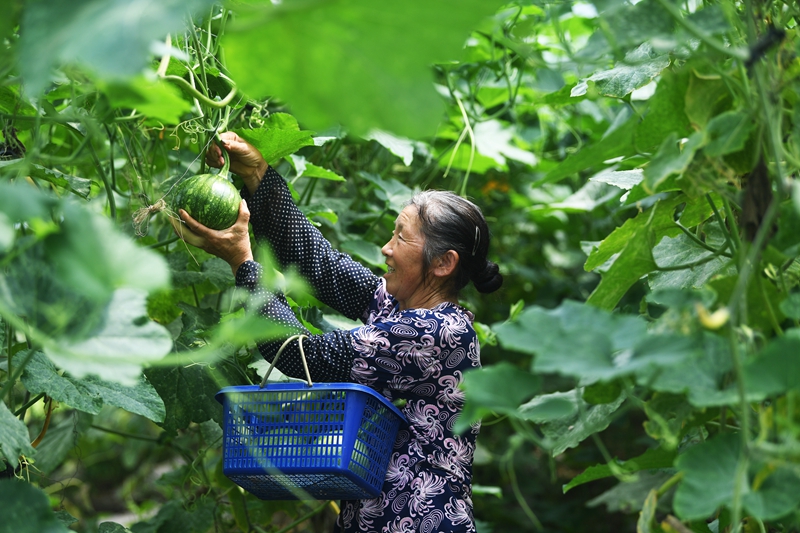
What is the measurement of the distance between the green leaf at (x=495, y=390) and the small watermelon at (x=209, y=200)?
0.68m

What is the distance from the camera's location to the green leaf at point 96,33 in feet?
2.14

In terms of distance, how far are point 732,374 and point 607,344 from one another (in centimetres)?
19

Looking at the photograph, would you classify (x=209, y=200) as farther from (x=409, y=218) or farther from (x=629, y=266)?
(x=629, y=266)

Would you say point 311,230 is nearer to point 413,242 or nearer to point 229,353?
point 413,242

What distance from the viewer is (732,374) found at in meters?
0.89

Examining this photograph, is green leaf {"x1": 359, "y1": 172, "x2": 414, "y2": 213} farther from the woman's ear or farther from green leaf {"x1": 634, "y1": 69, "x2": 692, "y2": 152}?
green leaf {"x1": 634, "y1": 69, "x2": 692, "y2": 152}

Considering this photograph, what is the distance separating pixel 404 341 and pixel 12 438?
25.5 inches

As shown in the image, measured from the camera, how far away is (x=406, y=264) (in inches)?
66.0

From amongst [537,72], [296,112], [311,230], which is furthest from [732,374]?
[537,72]

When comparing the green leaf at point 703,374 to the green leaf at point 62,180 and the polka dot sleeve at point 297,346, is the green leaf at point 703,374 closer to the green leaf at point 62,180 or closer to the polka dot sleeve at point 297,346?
the polka dot sleeve at point 297,346

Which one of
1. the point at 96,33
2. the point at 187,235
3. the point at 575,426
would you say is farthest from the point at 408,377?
the point at 96,33

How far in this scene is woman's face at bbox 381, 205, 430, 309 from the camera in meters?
1.68

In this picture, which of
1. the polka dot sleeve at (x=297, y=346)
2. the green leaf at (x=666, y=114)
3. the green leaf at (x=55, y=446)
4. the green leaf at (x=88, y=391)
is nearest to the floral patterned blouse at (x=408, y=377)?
the polka dot sleeve at (x=297, y=346)

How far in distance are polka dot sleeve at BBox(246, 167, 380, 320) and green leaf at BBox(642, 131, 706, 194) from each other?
2.76 feet
